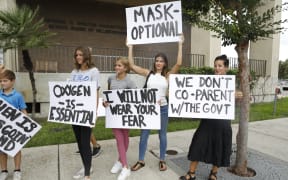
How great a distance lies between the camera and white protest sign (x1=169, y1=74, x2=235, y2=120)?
2834 millimetres

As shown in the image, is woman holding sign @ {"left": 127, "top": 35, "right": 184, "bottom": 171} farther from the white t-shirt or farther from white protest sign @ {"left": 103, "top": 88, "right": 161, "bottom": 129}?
the white t-shirt

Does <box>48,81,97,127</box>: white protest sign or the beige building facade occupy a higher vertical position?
the beige building facade

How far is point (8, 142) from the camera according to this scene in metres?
2.96

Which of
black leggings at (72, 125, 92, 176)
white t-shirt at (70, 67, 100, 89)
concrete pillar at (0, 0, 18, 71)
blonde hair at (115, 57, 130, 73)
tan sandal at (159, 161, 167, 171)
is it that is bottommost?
tan sandal at (159, 161, 167, 171)

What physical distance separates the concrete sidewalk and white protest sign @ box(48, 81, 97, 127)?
883 mm

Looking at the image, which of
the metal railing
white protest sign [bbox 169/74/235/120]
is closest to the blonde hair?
white protest sign [bbox 169/74/235/120]

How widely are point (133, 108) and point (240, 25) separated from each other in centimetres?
178

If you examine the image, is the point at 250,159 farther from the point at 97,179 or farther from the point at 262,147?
the point at 97,179

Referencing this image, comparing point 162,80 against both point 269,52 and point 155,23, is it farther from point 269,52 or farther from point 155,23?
point 269,52

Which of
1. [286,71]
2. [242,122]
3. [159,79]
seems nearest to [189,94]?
[159,79]

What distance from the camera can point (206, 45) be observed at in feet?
34.7

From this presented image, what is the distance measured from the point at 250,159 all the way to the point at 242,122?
3.18ft

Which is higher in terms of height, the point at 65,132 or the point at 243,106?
the point at 243,106

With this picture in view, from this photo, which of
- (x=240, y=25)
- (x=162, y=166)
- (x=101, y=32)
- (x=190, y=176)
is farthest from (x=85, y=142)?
(x=101, y=32)
